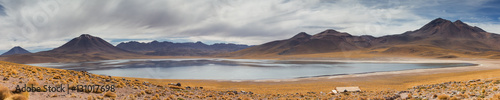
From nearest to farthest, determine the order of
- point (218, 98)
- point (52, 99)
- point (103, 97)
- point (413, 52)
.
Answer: point (52, 99) → point (103, 97) → point (218, 98) → point (413, 52)

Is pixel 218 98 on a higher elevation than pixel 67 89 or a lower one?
lower

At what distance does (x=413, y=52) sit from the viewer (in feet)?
518

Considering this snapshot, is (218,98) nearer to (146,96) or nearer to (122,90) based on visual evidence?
(146,96)

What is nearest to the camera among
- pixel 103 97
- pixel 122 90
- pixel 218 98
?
pixel 103 97

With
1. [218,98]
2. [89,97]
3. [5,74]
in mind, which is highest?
[5,74]

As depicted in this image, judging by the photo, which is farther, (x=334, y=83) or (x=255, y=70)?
(x=255, y=70)

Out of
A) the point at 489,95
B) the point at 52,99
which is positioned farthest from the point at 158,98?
the point at 489,95

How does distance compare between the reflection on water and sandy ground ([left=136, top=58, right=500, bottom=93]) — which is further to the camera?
the reflection on water

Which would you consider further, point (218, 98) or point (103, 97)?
point (218, 98)

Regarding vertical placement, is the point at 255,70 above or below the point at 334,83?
above

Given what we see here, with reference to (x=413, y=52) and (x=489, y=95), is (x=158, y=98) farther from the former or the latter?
(x=413, y=52)

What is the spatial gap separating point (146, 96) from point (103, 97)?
3.41 metres

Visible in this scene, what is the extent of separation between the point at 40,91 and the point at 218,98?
11.2 m

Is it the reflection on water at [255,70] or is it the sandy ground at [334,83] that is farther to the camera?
the reflection on water at [255,70]
